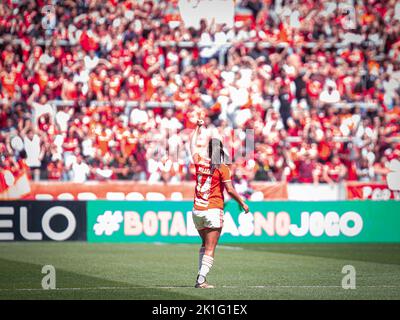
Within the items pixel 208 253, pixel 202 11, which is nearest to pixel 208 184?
pixel 208 253

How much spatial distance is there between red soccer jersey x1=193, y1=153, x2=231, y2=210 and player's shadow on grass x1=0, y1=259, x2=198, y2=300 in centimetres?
136

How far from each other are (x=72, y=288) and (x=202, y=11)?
59.1 feet

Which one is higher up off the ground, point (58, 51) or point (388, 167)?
point (58, 51)

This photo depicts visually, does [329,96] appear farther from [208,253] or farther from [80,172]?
[208,253]

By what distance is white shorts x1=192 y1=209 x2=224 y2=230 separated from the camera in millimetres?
13055

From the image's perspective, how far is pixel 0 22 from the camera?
2884 cm

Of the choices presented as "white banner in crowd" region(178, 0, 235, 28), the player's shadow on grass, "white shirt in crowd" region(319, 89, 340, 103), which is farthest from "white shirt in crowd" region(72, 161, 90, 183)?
the player's shadow on grass

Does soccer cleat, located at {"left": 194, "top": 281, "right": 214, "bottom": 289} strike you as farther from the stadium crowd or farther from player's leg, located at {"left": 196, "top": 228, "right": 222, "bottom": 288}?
the stadium crowd

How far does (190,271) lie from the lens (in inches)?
651

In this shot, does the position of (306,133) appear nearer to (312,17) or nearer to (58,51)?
(312,17)

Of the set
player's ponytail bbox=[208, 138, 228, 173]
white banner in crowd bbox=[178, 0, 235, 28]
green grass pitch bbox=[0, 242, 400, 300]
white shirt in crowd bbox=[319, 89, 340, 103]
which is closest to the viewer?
player's ponytail bbox=[208, 138, 228, 173]

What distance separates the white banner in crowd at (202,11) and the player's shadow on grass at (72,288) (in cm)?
1557
